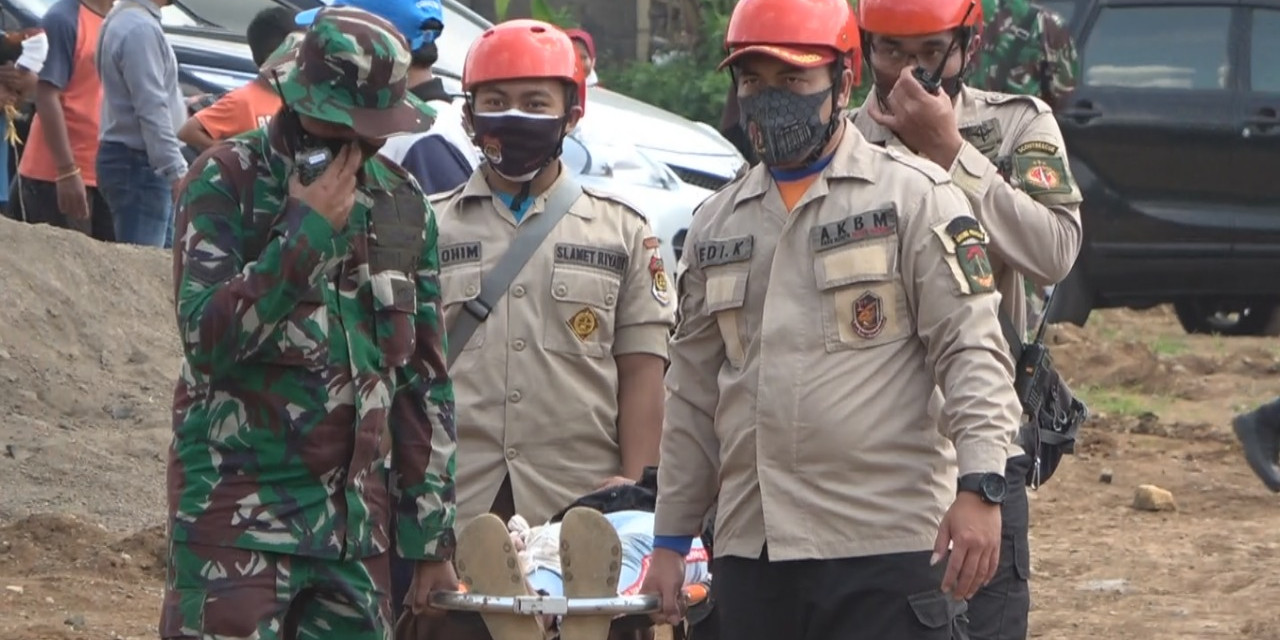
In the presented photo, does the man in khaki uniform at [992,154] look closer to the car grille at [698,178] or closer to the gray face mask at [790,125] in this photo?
the gray face mask at [790,125]

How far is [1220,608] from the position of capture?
24.0ft

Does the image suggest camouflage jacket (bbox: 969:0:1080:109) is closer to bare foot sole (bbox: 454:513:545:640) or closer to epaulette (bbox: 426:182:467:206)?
epaulette (bbox: 426:182:467:206)

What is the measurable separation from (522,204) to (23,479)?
149 inches

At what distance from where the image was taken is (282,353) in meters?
3.79

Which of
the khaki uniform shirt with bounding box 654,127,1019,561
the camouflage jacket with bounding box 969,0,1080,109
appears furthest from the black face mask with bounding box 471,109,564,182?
the camouflage jacket with bounding box 969,0,1080,109

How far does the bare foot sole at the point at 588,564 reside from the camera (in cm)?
404

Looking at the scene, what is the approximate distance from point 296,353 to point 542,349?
1.08 metres

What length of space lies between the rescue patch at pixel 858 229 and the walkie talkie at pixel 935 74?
628mm

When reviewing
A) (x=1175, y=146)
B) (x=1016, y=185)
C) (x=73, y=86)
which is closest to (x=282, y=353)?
(x=1016, y=185)

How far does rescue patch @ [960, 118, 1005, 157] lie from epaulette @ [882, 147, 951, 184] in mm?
605

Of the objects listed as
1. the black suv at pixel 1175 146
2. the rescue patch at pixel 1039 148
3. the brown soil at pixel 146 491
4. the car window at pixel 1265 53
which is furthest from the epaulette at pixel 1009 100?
the car window at pixel 1265 53

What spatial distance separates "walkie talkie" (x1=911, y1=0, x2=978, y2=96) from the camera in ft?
14.7

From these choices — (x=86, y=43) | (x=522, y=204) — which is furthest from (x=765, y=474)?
(x=86, y=43)

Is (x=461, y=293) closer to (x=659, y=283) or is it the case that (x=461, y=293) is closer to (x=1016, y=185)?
(x=659, y=283)
